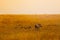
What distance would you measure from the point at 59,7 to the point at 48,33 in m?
0.34

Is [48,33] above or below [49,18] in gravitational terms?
below

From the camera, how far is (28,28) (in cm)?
96

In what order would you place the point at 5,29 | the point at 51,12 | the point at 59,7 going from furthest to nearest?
the point at 59,7, the point at 51,12, the point at 5,29

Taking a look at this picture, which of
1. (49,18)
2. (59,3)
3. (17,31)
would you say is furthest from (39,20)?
(59,3)

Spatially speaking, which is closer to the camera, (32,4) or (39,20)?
(39,20)

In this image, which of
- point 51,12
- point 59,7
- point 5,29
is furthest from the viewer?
point 59,7

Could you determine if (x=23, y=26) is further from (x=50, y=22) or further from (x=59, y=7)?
(x=59, y=7)

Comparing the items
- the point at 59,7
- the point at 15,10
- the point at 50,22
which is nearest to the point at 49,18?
the point at 50,22

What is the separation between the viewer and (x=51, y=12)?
1.05m

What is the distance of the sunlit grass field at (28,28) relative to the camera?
3.08 ft

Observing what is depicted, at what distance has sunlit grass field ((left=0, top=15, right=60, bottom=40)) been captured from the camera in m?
0.94

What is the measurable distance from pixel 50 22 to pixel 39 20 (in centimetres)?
10

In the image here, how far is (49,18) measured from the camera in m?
0.98

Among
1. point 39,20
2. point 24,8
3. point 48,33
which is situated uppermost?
point 24,8
